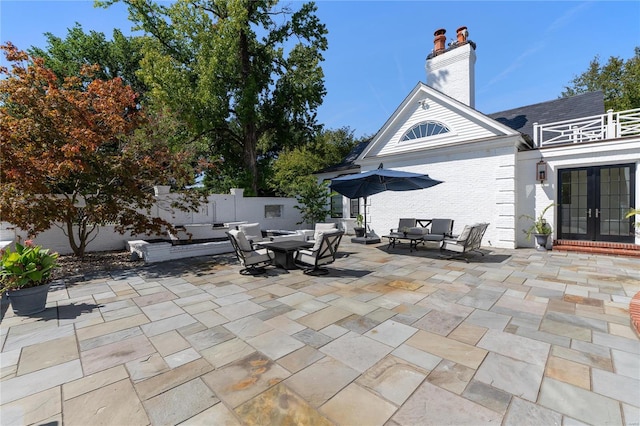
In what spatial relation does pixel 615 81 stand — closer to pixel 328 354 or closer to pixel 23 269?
pixel 328 354

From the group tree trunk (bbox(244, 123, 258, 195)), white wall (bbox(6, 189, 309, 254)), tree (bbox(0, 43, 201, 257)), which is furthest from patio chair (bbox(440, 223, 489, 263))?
tree trunk (bbox(244, 123, 258, 195))

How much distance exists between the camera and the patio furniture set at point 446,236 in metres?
7.46

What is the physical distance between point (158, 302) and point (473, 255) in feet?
27.0

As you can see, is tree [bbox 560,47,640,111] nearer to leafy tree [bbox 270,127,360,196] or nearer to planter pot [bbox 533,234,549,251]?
planter pot [bbox 533,234,549,251]

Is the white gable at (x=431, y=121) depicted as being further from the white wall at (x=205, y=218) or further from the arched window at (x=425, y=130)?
the white wall at (x=205, y=218)

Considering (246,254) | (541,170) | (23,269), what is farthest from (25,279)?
(541,170)

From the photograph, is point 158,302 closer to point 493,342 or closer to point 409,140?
point 493,342

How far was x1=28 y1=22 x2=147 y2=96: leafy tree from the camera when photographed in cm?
1855

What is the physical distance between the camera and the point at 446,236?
29.2 ft

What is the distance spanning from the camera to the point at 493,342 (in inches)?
125

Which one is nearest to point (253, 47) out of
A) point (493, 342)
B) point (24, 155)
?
point (24, 155)

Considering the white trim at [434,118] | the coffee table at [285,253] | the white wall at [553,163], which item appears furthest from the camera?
the white trim at [434,118]

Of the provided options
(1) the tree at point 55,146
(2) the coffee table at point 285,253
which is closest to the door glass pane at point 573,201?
(2) the coffee table at point 285,253

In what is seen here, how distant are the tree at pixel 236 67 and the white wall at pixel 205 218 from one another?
7.96 ft
